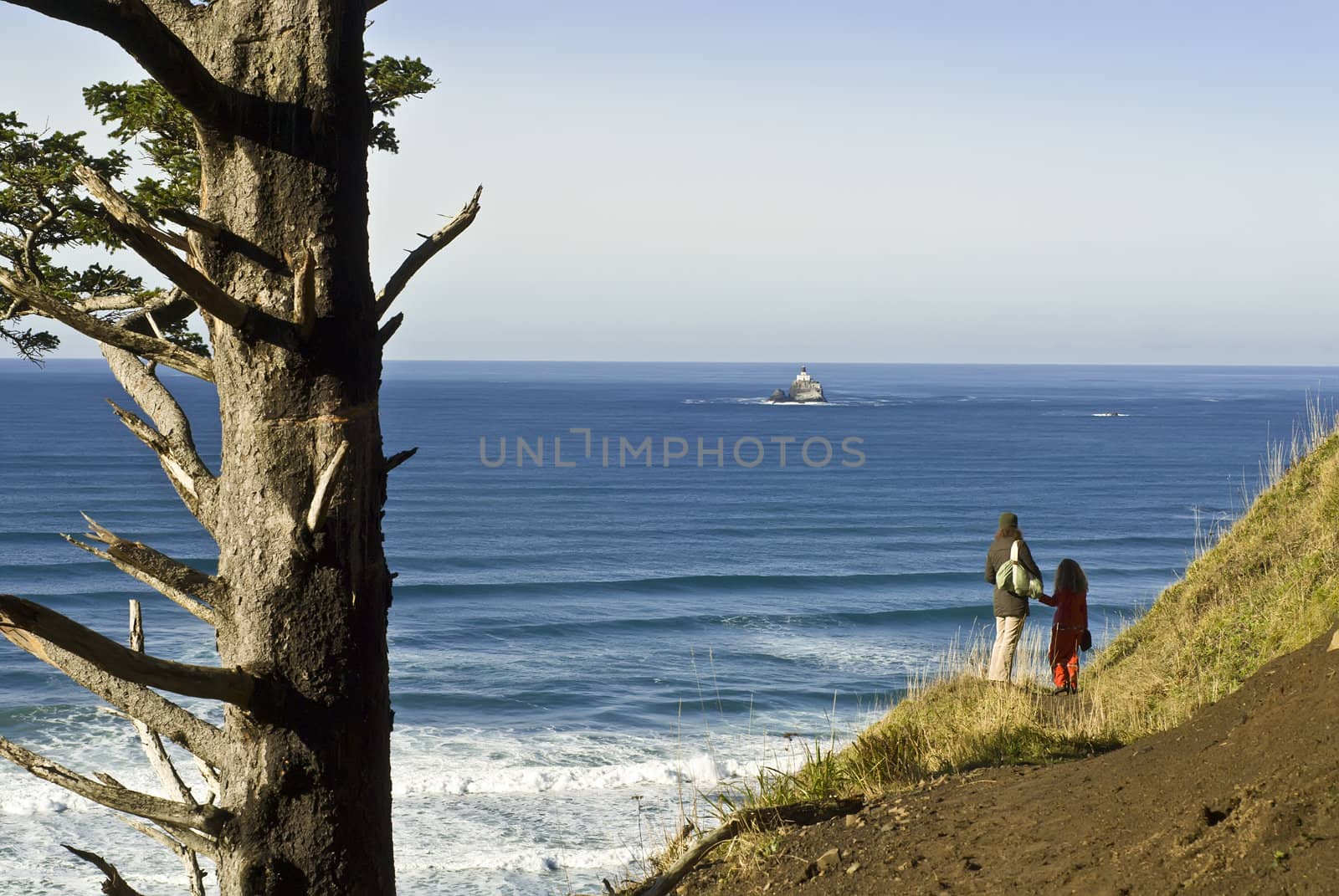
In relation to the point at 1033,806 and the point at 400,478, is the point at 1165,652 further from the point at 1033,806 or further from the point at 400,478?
the point at 400,478

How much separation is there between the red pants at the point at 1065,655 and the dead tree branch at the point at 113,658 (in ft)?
33.7

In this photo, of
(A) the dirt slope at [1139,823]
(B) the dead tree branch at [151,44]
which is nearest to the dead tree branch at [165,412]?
(B) the dead tree branch at [151,44]

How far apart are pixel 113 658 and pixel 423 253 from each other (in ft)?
4.13

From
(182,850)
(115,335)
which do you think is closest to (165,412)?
(115,335)

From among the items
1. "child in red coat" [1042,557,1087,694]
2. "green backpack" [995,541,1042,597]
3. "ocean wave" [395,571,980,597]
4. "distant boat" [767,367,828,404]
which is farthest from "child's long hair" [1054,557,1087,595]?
"distant boat" [767,367,828,404]

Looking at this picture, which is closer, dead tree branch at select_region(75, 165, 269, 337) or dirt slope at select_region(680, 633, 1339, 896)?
dead tree branch at select_region(75, 165, 269, 337)

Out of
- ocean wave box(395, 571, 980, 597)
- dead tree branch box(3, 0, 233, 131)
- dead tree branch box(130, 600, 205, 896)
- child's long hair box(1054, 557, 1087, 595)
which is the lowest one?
ocean wave box(395, 571, 980, 597)

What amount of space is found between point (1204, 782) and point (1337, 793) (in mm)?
689

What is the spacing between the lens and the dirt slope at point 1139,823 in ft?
14.0

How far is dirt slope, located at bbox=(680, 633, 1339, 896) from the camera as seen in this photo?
426cm

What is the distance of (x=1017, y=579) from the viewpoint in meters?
11.1

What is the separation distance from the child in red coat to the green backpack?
35cm

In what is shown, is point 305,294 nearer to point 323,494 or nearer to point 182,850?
point 323,494

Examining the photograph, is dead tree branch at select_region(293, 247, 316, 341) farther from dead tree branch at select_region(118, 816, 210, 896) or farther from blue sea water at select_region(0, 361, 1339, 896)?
blue sea water at select_region(0, 361, 1339, 896)
